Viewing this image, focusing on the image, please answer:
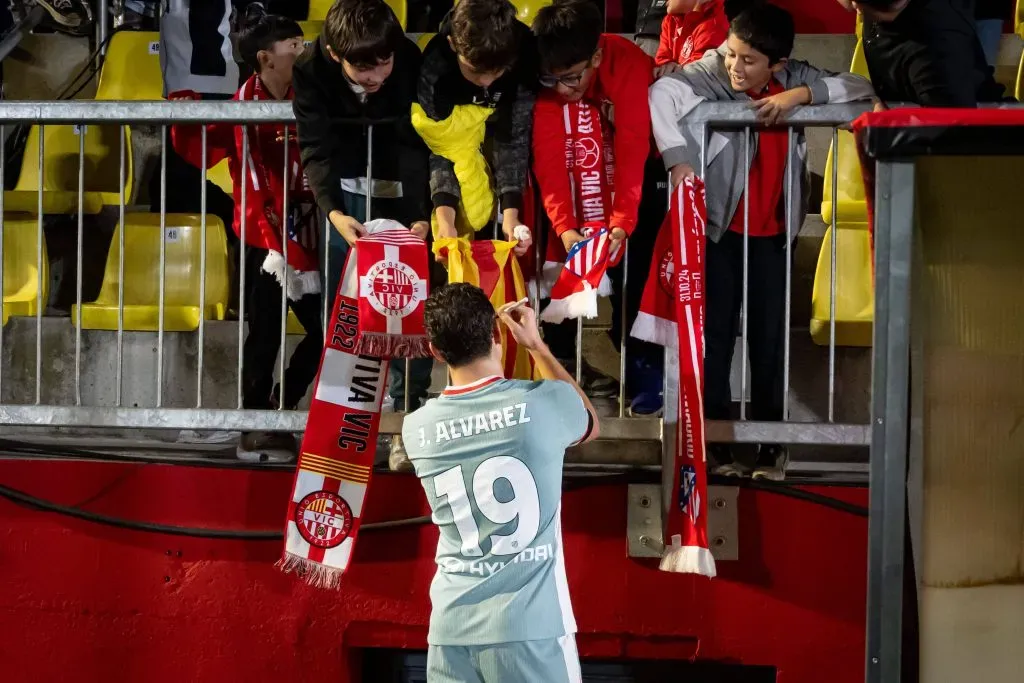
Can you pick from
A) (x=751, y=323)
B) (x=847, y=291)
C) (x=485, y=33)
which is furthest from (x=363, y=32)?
(x=847, y=291)

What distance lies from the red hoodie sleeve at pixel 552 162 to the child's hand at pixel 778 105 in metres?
0.69

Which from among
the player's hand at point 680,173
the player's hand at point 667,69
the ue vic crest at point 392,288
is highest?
the player's hand at point 667,69

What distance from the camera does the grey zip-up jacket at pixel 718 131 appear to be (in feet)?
12.3

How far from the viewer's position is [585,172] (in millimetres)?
3957

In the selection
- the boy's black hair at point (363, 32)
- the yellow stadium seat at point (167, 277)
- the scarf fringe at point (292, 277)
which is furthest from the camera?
the yellow stadium seat at point (167, 277)

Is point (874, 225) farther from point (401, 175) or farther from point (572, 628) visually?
point (401, 175)

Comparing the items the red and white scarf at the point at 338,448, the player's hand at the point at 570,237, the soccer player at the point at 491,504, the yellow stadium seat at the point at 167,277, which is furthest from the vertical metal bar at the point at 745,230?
the yellow stadium seat at the point at 167,277

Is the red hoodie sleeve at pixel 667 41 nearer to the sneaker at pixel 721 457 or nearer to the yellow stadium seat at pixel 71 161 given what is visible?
the sneaker at pixel 721 457

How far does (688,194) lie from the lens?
3652 mm

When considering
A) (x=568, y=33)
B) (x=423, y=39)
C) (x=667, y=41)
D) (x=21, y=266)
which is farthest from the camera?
(x=423, y=39)

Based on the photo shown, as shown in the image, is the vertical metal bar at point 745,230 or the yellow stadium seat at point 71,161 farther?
the yellow stadium seat at point 71,161

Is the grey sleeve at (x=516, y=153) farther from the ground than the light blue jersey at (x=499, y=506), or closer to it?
farther from the ground

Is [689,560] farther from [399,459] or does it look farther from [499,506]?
[399,459]

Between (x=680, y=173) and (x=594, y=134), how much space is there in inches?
16.6
